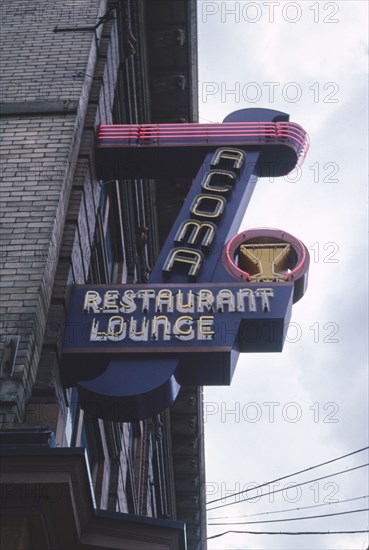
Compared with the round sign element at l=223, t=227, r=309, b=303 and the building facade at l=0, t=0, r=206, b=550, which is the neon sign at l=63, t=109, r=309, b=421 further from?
the building facade at l=0, t=0, r=206, b=550

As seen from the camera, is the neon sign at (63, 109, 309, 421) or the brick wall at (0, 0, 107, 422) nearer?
the brick wall at (0, 0, 107, 422)

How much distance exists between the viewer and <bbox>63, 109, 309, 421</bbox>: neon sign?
9.43 metres

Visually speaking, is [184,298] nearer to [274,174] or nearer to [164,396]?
[164,396]

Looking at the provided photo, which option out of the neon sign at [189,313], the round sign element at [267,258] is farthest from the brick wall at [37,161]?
the round sign element at [267,258]

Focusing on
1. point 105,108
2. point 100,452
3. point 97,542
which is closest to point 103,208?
point 105,108

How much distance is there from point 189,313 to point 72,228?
193cm

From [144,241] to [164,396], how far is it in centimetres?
782

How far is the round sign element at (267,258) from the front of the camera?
416 inches

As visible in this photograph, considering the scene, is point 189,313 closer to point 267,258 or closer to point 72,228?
point 267,258

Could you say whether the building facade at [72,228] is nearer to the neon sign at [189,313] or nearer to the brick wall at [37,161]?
the brick wall at [37,161]

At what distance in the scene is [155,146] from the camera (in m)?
12.3

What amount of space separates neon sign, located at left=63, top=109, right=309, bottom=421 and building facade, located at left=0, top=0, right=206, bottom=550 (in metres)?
0.41

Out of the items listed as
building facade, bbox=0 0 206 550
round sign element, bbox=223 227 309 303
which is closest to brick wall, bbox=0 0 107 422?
building facade, bbox=0 0 206 550

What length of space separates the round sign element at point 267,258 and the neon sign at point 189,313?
0.01m
